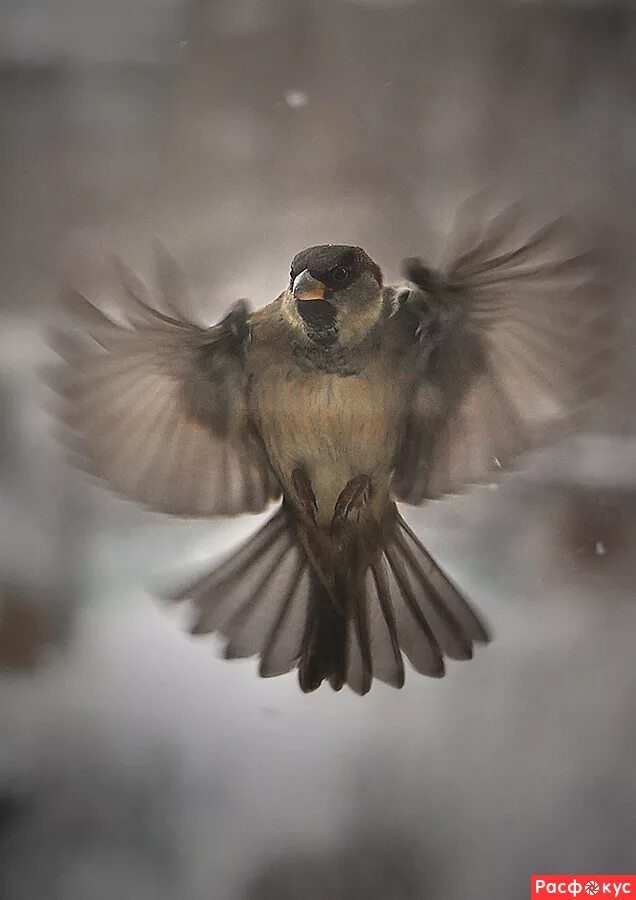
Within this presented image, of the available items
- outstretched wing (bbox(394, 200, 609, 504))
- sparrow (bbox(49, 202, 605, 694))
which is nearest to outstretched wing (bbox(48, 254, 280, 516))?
sparrow (bbox(49, 202, 605, 694))

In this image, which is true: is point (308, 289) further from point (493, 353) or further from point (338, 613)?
point (338, 613)

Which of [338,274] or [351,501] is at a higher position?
[338,274]

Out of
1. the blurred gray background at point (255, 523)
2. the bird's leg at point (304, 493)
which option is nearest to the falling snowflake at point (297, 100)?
the blurred gray background at point (255, 523)

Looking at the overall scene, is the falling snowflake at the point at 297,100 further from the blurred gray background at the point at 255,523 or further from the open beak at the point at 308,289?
the open beak at the point at 308,289

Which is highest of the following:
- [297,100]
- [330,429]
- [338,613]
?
[297,100]

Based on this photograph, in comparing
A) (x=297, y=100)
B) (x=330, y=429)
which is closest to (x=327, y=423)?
(x=330, y=429)
